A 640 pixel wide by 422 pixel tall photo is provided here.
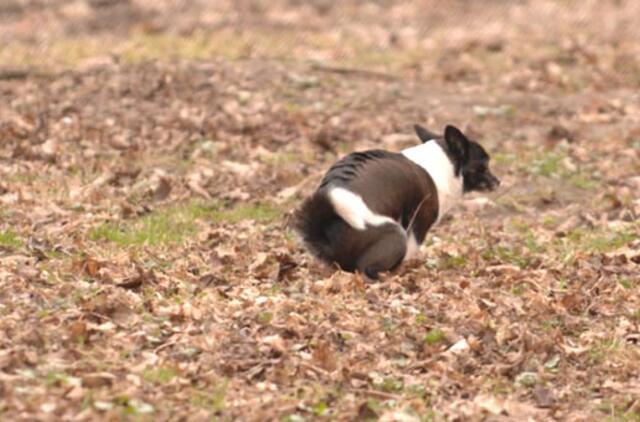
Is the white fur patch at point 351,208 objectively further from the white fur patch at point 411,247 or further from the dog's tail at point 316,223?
the white fur patch at point 411,247

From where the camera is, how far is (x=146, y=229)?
1034cm

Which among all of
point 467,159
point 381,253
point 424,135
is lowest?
point 381,253

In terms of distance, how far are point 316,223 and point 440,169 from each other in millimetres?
1302

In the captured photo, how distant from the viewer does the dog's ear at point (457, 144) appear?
9922mm

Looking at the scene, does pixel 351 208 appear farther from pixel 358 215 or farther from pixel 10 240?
pixel 10 240

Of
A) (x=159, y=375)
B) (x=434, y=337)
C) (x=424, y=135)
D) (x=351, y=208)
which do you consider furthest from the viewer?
(x=424, y=135)

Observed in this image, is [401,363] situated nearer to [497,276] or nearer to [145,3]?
[497,276]

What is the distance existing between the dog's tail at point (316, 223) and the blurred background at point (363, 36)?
747 centimetres

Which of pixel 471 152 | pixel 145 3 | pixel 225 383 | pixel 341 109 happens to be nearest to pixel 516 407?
pixel 225 383

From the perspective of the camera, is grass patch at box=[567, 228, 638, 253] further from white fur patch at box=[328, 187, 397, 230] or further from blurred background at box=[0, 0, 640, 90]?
blurred background at box=[0, 0, 640, 90]

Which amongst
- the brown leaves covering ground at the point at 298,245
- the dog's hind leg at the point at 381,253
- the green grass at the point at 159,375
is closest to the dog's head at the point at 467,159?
the brown leaves covering ground at the point at 298,245

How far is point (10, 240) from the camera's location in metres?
9.49

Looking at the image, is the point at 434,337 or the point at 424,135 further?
the point at 424,135

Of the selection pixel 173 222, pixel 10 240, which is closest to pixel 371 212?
pixel 173 222
